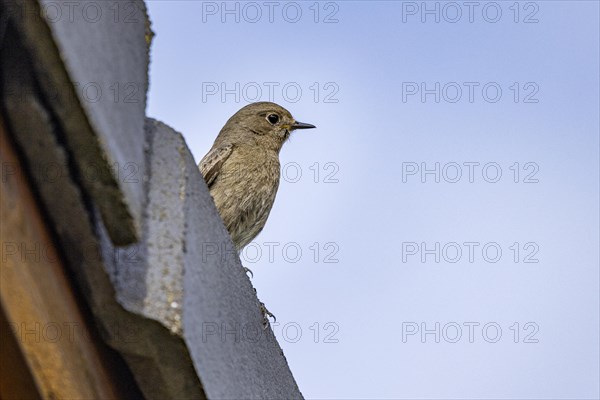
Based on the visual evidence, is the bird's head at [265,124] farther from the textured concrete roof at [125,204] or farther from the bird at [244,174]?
the textured concrete roof at [125,204]

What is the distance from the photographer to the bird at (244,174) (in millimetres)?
7992

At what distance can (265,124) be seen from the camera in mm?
9703

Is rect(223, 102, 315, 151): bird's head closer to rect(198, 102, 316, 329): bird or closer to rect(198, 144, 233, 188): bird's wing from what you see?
rect(198, 102, 316, 329): bird

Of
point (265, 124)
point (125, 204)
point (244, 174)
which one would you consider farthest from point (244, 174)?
point (125, 204)

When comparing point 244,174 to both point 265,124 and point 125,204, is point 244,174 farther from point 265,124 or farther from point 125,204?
point 125,204

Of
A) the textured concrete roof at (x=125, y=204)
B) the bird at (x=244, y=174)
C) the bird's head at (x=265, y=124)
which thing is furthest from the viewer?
the bird's head at (x=265, y=124)

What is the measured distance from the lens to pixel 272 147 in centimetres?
925

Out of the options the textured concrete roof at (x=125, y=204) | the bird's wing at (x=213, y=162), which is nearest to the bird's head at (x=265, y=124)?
the bird's wing at (x=213, y=162)

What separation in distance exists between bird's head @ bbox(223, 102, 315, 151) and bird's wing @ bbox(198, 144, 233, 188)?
0.44 m

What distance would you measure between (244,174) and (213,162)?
253mm

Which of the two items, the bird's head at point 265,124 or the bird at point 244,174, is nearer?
the bird at point 244,174

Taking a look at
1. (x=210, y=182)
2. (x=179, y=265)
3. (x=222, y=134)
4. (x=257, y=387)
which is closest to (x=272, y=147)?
(x=222, y=134)

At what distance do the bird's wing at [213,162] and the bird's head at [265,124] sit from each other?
0.44 m

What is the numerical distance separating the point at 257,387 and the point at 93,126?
4.61 ft
